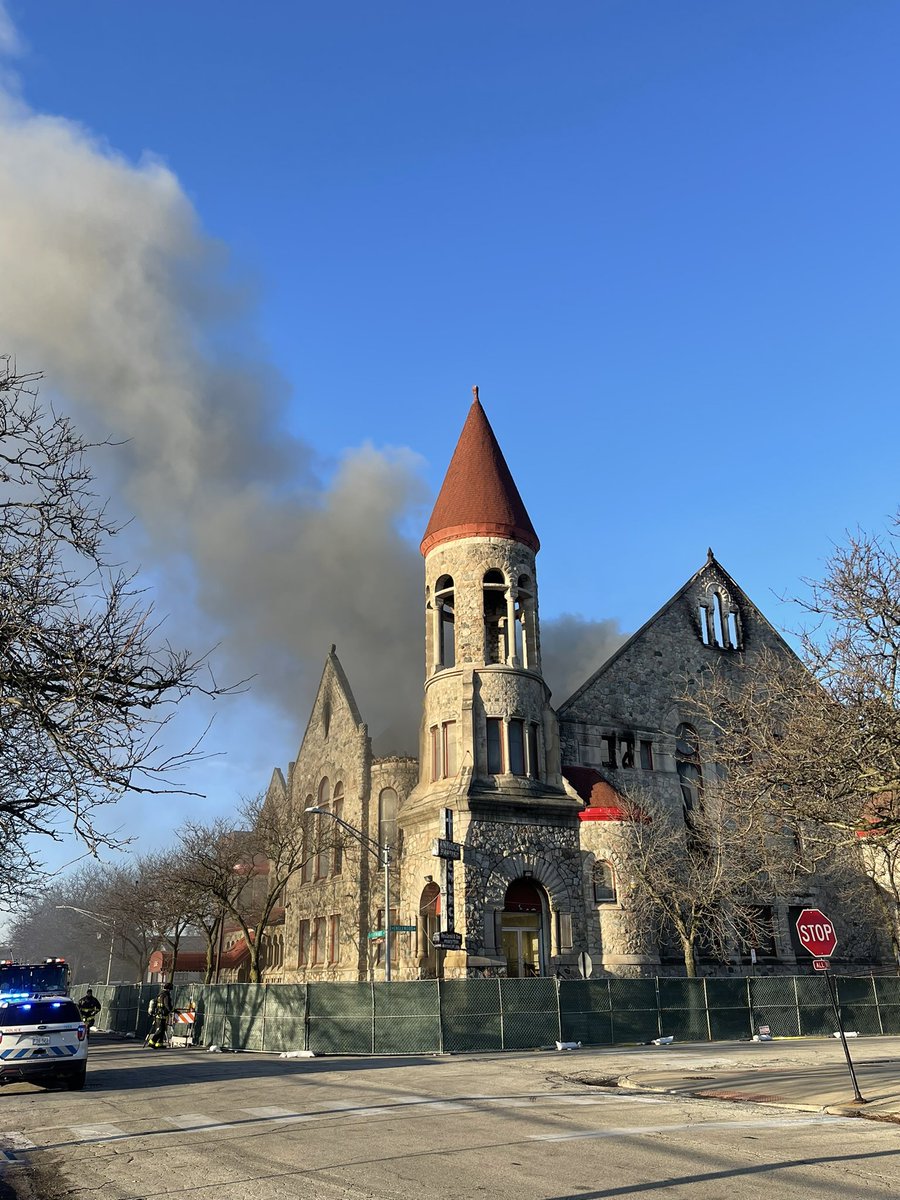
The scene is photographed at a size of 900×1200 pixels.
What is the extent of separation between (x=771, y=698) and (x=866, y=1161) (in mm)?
10598

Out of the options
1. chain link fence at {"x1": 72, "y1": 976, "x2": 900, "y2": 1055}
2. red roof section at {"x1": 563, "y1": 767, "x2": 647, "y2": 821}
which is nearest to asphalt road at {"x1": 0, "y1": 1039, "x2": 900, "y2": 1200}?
chain link fence at {"x1": 72, "y1": 976, "x2": 900, "y2": 1055}

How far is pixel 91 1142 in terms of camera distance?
11328 millimetres

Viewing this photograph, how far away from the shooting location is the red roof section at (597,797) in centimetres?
3409

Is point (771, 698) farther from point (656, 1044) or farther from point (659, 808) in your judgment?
point (659, 808)

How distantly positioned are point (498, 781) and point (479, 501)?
1088 cm


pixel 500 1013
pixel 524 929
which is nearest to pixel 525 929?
pixel 524 929

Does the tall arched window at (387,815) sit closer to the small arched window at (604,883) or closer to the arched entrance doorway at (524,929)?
the arched entrance doorway at (524,929)

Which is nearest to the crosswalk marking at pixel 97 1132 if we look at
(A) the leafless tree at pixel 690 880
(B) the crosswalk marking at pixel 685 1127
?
(B) the crosswalk marking at pixel 685 1127

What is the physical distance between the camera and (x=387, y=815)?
134 feet

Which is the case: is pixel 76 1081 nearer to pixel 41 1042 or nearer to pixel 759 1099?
pixel 41 1042

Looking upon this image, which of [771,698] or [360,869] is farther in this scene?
[360,869]

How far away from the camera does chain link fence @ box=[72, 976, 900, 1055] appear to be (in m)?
24.2

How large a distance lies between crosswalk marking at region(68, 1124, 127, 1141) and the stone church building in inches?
564

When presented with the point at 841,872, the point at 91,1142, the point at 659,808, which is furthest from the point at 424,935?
the point at 91,1142
